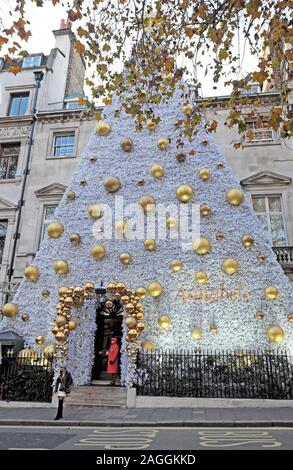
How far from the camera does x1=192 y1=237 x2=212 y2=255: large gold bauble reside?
1453 cm

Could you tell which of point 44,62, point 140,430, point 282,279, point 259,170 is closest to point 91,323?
point 140,430

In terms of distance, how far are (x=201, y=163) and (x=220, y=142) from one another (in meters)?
4.29

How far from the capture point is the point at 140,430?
8766 mm

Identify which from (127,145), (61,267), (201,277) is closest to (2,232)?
(61,267)

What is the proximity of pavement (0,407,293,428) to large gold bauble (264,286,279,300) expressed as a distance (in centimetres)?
376

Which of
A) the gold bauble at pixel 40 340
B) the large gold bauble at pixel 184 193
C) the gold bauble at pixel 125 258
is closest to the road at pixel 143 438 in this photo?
the gold bauble at pixel 40 340

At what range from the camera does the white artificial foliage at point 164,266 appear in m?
13.7

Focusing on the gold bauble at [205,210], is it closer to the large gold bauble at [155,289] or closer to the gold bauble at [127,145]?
the large gold bauble at [155,289]

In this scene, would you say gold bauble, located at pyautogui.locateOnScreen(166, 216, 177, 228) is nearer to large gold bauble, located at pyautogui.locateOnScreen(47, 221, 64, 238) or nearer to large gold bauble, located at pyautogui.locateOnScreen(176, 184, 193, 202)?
large gold bauble, located at pyautogui.locateOnScreen(176, 184, 193, 202)

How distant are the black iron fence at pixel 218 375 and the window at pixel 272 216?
645 cm

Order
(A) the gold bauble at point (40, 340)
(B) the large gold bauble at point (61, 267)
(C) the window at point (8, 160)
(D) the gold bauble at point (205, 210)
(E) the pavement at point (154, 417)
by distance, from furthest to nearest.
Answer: (C) the window at point (8, 160)
(D) the gold bauble at point (205, 210)
(B) the large gold bauble at point (61, 267)
(A) the gold bauble at point (40, 340)
(E) the pavement at point (154, 417)

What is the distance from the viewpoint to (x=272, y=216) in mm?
18266

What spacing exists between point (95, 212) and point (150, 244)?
8.97 feet

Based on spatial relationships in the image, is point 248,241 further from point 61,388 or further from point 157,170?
point 61,388
